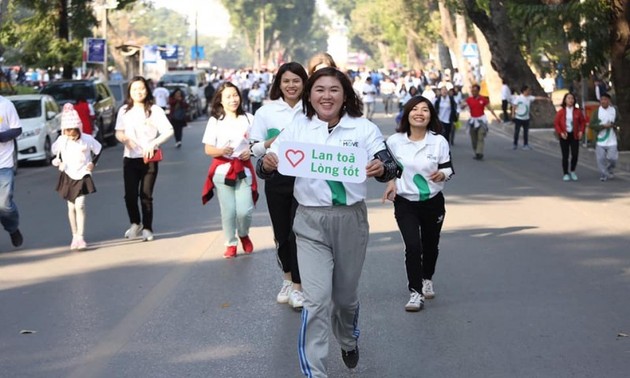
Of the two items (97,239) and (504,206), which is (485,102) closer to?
(504,206)

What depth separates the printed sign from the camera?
5809mm

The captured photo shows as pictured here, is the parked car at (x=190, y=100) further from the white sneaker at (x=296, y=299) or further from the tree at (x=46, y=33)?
the white sneaker at (x=296, y=299)

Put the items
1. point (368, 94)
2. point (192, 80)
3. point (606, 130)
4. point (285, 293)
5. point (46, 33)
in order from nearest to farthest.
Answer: point (285, 293) → point (606, 130) → point (46, 33) → point (368, 94) → point (192, 80)

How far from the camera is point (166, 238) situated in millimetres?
12312

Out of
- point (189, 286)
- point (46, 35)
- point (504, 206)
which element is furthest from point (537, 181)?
point (46, 35)

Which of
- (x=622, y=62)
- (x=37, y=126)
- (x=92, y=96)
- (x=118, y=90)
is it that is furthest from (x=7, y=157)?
(x=118, y=90)

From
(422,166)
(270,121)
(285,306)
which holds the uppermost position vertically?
(270,121)

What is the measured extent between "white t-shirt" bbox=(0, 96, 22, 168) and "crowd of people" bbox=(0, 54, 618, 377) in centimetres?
1

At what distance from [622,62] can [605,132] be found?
17.4 ft

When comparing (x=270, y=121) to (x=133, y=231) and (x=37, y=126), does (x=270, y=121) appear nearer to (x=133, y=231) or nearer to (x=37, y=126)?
(x=133, y=231)

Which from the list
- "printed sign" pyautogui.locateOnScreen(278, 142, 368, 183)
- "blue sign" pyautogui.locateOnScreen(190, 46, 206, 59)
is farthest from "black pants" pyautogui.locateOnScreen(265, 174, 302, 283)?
"blue sign" pyautogui.locateOnScreen(190, 46, 206, 59)

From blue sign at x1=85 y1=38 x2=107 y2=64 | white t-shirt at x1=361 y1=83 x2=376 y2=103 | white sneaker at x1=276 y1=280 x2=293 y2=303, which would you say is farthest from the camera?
→ white t-shirt at x1=361 y1=83 x2=376 y2=103

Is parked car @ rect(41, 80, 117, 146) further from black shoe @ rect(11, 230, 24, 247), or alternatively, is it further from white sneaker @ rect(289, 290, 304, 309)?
white sneaker @ rect(289, 290, 304, 309)

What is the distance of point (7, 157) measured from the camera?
37.1 feet
